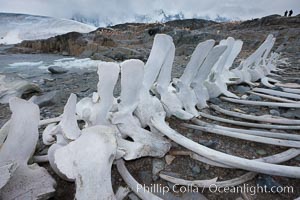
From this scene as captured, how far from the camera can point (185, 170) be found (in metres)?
1.37

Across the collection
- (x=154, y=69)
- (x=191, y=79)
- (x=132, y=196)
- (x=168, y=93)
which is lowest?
(x=132, y=196)

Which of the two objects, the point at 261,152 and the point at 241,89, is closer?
the point at 261,152

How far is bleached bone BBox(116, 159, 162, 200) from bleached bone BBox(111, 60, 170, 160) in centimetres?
10

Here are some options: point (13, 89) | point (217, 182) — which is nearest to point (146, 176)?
point (217, 182)

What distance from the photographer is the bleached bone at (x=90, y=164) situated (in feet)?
3.28

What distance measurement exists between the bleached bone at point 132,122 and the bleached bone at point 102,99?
8cm

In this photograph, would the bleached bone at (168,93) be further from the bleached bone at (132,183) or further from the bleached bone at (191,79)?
the bleached bone at (132,183)

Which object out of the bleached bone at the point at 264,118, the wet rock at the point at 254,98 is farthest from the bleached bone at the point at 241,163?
the wet rock at the point at 254,98

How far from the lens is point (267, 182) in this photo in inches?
48.5

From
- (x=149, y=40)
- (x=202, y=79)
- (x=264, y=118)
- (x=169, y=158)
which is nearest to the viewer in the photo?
(x=169, y=158)

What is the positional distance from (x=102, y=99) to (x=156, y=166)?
538 millimetres

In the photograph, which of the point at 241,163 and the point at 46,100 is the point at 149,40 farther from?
the point at 241,163

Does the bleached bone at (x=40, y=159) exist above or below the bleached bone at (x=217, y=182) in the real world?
below

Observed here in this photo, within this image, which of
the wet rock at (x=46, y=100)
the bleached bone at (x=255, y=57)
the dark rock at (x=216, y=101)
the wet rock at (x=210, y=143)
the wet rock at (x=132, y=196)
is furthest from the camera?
the bleached bone at (x=255, y=57)
